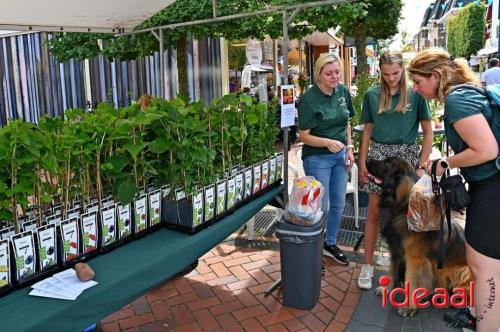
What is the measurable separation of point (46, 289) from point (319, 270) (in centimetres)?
194

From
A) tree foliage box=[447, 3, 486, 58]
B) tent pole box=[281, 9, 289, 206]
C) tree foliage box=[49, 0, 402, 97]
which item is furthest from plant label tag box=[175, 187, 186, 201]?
tree foliage box=[447, 3, 486, 58]

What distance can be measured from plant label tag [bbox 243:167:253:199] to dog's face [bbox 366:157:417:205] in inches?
35.1

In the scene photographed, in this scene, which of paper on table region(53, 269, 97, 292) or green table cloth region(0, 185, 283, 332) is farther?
paper on table region(53, 269, 97, 292)

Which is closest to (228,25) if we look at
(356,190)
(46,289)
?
(356,190)

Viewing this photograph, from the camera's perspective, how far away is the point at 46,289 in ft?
6.38

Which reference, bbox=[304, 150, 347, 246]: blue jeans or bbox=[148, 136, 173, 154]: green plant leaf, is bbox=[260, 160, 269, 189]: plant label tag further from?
bbox=[148, 136, 173, 154]: green plant leaf

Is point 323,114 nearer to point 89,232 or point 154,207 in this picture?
point 154,207

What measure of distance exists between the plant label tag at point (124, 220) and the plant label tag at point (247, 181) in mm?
1031

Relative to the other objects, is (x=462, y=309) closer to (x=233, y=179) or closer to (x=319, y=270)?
(x=319, y=270)

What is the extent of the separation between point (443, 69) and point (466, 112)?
0.35 meters

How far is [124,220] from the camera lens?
2.46 meters

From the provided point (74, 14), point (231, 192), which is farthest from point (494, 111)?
point (74, 14)

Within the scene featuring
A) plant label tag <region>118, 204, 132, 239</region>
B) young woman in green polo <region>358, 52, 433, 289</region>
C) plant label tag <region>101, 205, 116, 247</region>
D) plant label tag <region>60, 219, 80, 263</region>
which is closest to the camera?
plant label tag <region>60, 219, 80, 263</region>

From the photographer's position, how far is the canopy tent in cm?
327
